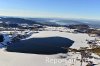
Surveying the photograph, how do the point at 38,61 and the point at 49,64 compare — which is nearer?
the point at 49,64

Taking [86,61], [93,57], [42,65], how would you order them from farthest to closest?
[93,57] → [86,61] → [42,65]

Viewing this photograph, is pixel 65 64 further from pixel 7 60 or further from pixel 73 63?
pixel 7 60

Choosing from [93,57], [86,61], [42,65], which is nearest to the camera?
[42,65]

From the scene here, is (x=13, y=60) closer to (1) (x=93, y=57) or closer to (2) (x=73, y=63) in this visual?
(2) (x=73, y=63)

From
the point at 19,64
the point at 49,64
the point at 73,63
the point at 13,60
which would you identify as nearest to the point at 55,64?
the point at 49,64

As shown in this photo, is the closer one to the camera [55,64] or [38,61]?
[55,64]

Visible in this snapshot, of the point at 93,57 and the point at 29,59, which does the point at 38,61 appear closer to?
the point at 29,59

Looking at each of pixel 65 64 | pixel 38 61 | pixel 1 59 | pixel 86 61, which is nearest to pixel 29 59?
pixel 38 61
